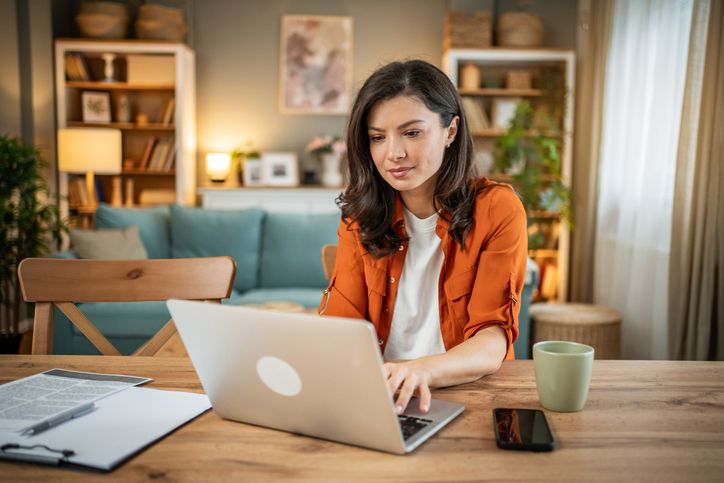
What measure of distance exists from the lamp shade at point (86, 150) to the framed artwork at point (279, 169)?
119 centimetres

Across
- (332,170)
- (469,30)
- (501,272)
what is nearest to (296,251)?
(332,170)

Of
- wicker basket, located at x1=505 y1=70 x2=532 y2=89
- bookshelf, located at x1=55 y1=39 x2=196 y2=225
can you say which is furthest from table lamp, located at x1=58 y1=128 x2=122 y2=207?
wicker basket, located at x1=505 y1=70 x2=532 y2=89

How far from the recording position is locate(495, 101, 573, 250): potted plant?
392 centimetres

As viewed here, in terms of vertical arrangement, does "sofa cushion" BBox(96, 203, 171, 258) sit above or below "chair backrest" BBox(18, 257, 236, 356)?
below

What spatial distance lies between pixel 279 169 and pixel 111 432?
4.24 meters

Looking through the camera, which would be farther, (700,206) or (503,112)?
(503,112)

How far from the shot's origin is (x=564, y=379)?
2.56 ft

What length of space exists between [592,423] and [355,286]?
65 cm

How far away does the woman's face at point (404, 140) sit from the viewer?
1188 millimetres

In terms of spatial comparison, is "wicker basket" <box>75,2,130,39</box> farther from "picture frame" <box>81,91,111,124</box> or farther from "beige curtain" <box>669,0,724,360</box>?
"beige curtain" <box>669,0,724,360</box>

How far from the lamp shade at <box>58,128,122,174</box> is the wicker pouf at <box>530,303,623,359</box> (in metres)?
3.24

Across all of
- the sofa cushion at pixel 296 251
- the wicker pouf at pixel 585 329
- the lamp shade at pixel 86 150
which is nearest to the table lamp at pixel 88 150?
the lamp shade at pixel 86 150

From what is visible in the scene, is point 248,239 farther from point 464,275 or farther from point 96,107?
point 464,275

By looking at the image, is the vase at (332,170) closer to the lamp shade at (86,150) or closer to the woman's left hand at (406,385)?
the lamp shade at (86,150)
